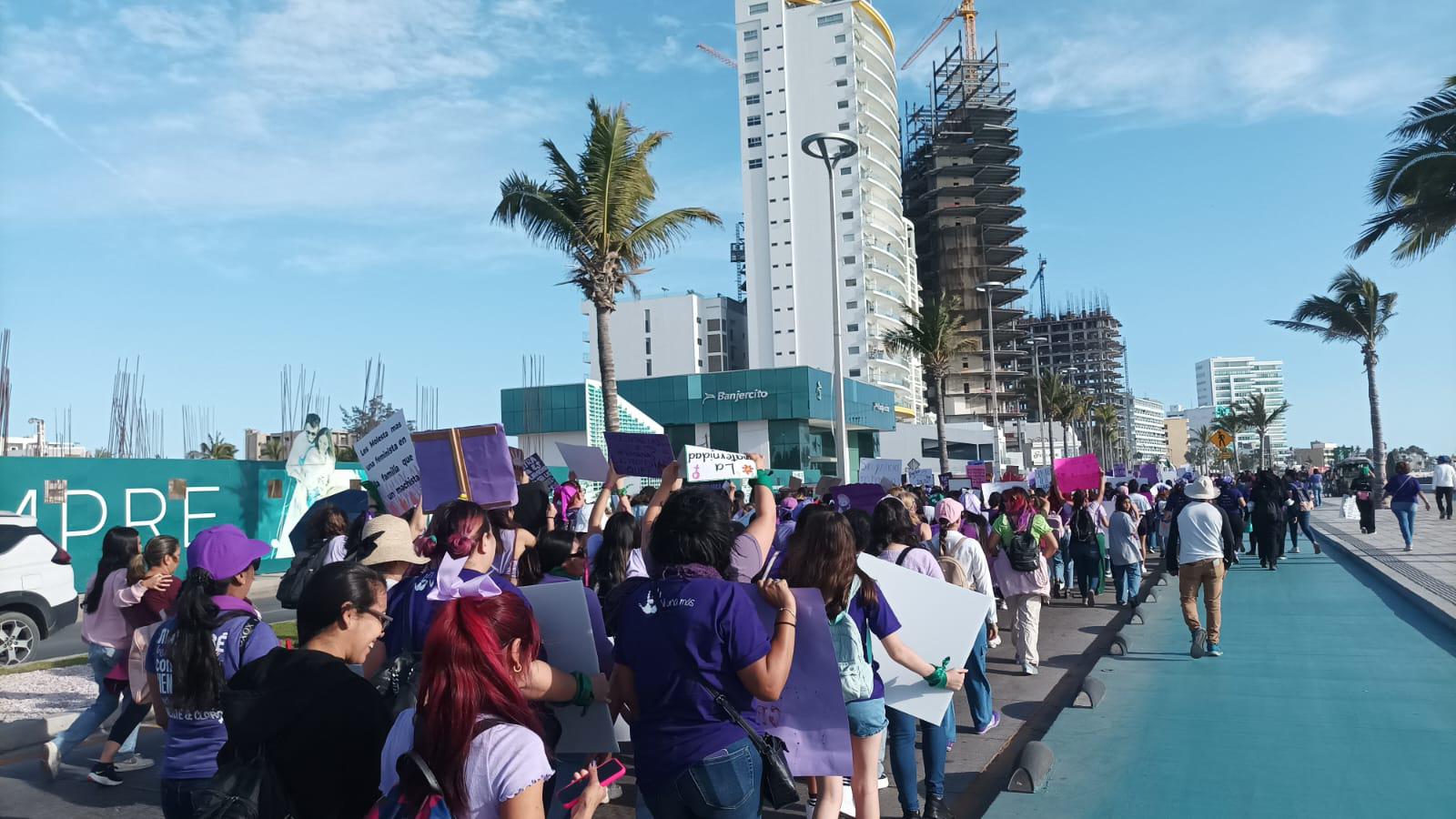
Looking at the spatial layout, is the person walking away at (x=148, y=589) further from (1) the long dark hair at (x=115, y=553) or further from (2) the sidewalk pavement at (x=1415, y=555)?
(2) the sidewalk pavement at (x=1415, y=555)

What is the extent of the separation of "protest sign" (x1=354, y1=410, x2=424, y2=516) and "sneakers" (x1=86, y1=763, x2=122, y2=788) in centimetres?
249

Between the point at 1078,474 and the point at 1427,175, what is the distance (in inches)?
319

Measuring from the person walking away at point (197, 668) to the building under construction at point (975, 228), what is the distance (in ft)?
356

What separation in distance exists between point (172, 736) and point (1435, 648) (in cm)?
1096

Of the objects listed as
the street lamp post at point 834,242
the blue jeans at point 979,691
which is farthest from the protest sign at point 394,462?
the street lamp post at point 834,242

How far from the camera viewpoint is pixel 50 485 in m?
15.8

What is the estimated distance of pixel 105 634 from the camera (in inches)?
248

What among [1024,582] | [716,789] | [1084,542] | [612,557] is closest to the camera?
[716,789]

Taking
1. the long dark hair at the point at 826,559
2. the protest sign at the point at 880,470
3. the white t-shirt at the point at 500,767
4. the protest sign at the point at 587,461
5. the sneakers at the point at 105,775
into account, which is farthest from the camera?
the protest sign at the point at 880,470

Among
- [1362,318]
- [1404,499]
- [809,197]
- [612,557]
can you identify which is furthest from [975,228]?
[612,557]

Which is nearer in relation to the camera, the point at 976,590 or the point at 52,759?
the point at 52,759

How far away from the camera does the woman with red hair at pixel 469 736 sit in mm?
2408

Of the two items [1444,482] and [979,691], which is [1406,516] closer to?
[1444,482]

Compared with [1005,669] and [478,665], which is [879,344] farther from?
[478,665]
